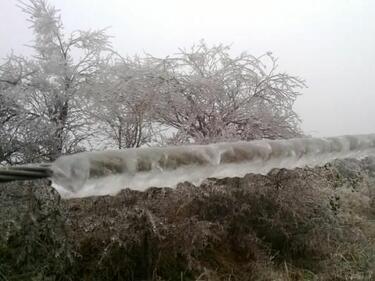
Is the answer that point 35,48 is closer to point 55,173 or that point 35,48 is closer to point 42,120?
point 42,120

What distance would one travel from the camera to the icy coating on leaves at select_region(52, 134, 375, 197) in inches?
50.7

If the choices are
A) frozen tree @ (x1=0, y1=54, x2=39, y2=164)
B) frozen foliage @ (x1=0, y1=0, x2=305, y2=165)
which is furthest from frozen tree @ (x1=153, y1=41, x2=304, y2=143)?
frozen tree @ (x1=0, y1=54, x2=39, y2=164)

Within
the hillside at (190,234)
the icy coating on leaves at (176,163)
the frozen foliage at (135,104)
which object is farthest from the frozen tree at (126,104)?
the icy coating on leaves at (176,163)

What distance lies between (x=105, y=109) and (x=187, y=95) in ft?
3.04

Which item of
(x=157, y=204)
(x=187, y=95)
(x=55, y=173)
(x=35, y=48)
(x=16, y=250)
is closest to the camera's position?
(x=55, y=173)

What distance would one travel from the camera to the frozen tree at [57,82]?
4.74m

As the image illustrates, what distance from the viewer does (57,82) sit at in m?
5.13

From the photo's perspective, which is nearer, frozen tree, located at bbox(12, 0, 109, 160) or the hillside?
the hillside

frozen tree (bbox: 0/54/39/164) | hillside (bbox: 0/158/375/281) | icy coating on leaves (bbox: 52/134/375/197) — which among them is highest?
frozen tree (bbox: 0/54/39/164)

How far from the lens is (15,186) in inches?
110

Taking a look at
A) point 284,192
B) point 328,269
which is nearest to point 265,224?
point 284,192

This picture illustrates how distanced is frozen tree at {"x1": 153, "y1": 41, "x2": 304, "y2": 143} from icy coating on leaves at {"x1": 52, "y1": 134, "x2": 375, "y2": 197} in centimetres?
181

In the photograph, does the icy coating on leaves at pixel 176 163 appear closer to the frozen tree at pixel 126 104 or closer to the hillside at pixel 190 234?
the hillside at pixel 190 234

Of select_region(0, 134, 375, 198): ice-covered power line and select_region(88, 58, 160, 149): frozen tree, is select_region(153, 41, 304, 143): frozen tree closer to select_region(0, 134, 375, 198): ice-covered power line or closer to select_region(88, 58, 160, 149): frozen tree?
select_region(88, 58, 160, 149): frozen tree
